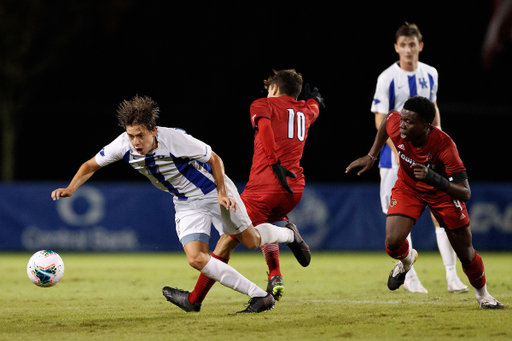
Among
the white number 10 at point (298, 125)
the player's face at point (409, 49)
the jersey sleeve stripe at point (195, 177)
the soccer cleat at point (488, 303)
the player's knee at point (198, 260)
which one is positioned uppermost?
the player's face at point (409, 49)

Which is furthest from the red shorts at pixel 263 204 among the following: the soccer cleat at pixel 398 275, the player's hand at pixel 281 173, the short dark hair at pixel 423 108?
the short dark hair at pixel 423 108

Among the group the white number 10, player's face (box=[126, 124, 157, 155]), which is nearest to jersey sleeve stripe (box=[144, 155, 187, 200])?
player's face (box=[126, 124, 157, 155])

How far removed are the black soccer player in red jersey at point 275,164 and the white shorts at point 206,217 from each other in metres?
0.40

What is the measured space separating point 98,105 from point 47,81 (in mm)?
2020

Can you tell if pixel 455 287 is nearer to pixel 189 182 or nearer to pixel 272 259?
pixel 272 259

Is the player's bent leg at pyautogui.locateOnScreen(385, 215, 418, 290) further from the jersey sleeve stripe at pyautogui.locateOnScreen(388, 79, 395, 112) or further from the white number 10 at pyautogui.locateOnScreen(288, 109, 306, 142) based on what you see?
the jersey sleeve stripe at pyautogui.locateOnScreen(388, 79, 395, 112)

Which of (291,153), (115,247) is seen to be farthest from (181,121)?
(291,153)

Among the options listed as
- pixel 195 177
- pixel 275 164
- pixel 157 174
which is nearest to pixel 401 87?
pixel 275 164

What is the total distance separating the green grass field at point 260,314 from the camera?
4.71 m

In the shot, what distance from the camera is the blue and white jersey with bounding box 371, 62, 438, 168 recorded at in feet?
24.6

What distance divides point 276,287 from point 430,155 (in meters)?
1.80

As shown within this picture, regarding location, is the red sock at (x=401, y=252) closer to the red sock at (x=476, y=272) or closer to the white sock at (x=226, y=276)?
the red sock at (x=476, y=272)

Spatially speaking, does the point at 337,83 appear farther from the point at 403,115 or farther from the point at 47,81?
the point at 403,115

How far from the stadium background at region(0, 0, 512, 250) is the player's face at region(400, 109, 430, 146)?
54.9 feet
